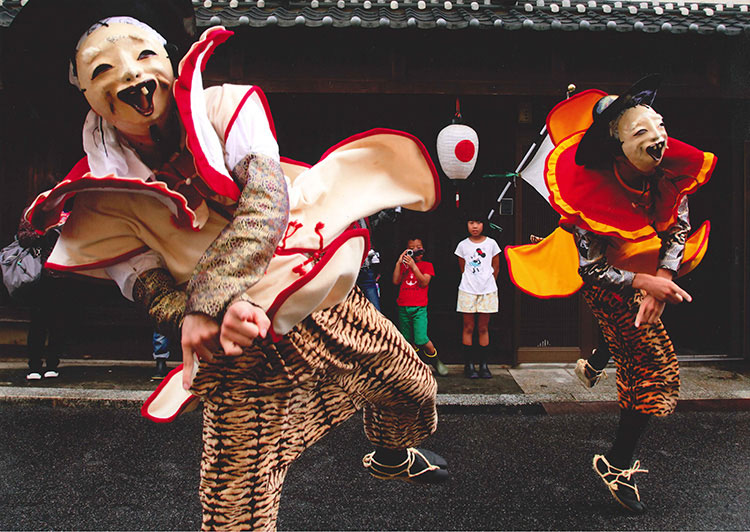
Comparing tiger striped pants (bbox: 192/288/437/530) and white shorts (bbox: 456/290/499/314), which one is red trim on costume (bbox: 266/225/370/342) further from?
white shorts (bbox: 456/290/499/314)

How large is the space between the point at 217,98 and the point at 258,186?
0.40 m

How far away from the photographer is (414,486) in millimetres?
3451

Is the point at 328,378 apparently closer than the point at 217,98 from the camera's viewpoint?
No

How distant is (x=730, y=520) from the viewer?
3.03m

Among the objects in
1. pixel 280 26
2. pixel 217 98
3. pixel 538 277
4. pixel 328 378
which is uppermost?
pixel 280 26

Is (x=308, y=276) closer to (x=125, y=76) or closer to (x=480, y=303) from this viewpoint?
(x=125, y=76)

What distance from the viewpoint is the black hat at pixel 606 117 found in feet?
9.27

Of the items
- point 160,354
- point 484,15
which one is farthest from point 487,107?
point 160,354

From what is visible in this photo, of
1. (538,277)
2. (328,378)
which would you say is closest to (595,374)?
(538,277)

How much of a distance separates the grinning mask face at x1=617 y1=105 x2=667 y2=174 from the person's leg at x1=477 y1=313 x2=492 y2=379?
3.57m

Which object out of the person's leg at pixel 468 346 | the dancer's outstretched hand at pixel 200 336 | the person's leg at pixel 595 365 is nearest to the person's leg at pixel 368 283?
the person's leg at pixel 468 346

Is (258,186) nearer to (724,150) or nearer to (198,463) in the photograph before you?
(198,463)

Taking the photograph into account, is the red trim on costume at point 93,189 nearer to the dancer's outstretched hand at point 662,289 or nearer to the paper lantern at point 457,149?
the dancer's outstretched hand at point 662,289

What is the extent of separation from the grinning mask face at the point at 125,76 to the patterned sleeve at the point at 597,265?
237 cm
